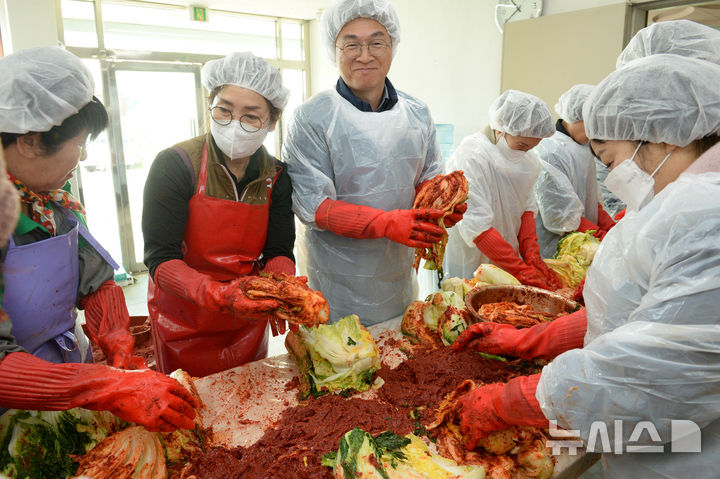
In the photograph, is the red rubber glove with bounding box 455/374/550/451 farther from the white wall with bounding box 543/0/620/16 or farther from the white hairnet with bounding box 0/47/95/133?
the white wall with bounding box 543/0/620/16

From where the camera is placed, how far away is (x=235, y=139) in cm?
222

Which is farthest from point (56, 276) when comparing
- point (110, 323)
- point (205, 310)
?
point (205, 310)

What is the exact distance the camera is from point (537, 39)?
5.15 meters

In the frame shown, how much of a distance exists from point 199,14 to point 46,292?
22.5ft

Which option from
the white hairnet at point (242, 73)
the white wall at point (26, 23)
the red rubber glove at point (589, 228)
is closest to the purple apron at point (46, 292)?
the white hairnet at point (242, 73)

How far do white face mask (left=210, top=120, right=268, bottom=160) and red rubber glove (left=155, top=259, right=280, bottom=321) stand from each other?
59 cm

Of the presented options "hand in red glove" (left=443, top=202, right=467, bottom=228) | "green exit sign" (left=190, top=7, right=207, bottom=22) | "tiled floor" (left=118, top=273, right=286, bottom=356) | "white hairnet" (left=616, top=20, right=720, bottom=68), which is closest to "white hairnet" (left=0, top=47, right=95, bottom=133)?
"hand in red glove" (left=443, top=202, right=467, bottom=228)

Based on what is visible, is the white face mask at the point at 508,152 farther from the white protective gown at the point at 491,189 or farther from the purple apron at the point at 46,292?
the purple apron at the point at 46,292

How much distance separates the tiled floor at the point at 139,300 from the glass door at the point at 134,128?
275 millimetres

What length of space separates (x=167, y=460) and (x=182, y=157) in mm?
1346

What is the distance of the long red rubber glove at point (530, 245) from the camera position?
340 cm

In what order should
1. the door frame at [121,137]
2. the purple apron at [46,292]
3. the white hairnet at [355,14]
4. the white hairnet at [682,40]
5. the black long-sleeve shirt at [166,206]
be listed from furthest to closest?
1. the door frame at [121,137]
2. the white hairnet at [682,40]
3. the white hairnet at [355,14]
4. the black long-sleeve shirt at [166,206]
5. the purple apron at [46,292]

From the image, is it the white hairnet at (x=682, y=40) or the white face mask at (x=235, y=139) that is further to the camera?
the white hairnet at (x=682, y=40)

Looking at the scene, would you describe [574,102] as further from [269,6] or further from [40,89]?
[269,6]
